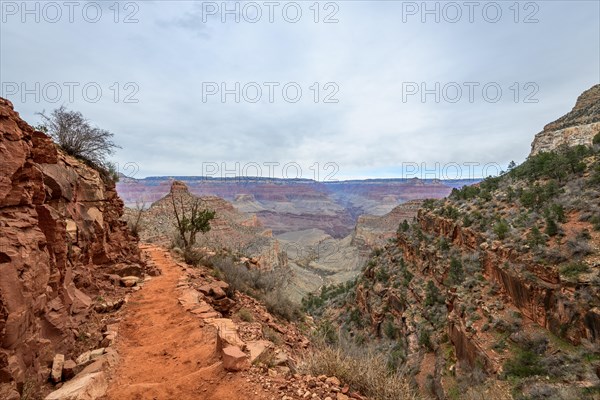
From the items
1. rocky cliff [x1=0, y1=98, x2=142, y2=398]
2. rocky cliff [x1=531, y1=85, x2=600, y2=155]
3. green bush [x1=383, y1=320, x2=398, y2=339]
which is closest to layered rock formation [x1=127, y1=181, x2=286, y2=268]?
green bush [x1=383, y1=320, x2=398, y2=339]

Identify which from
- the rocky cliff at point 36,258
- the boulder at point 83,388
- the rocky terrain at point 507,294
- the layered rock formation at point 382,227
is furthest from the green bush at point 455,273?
the layered rock formation at point 382,227

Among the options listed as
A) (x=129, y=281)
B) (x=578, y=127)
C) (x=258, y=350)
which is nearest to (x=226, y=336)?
(x=258, y=350)

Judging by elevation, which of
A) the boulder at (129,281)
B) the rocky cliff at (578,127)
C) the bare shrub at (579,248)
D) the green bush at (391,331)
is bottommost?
the green bush at (391,331)

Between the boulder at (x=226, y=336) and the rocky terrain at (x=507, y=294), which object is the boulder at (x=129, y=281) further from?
the rocky terrain at (x=507, y=294)

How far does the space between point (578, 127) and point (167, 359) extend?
33.5 meters

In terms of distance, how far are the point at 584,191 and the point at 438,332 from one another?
956cm

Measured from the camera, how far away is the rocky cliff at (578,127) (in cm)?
2309

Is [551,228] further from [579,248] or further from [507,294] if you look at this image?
[507,294]

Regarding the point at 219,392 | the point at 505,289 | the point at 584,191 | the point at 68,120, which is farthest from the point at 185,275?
the point at 584,191

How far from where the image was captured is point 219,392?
3.68 metres

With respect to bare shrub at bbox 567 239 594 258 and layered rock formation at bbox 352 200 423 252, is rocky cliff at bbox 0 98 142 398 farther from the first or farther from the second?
layered rock formation at bbox 352 200 423 252

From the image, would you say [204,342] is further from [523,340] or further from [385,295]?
[385,295]

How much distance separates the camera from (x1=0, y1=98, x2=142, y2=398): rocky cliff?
3.40m

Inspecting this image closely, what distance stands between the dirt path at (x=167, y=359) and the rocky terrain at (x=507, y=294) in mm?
3295
